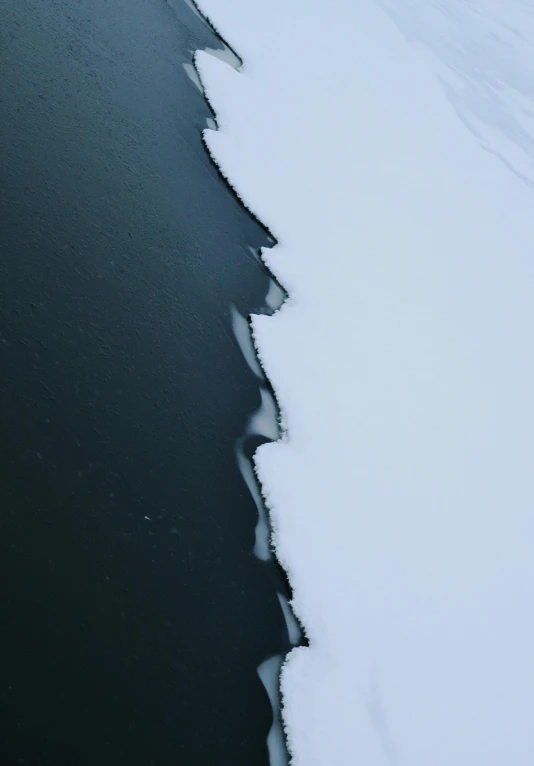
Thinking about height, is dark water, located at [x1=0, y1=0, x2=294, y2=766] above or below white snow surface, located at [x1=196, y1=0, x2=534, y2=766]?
below

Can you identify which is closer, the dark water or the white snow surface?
the dark water

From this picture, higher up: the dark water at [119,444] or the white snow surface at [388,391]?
the white snow surface at [388,391]

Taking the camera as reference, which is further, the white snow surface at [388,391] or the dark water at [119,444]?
the white snow surface at [388,391]

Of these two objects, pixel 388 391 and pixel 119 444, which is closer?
pixel 119 444

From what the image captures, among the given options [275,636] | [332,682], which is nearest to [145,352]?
[275,636]

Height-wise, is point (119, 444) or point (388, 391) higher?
point (388, 391)
